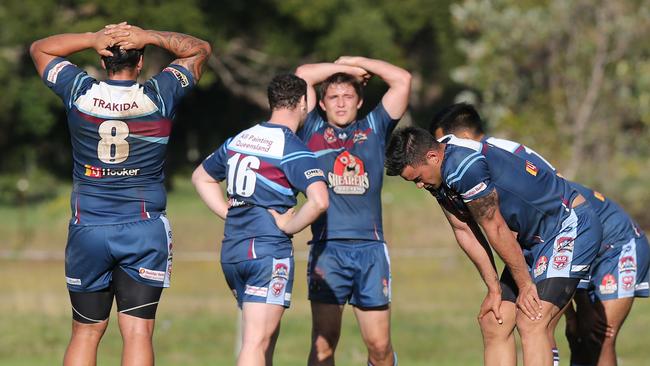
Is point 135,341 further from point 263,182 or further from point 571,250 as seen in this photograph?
point 571,250

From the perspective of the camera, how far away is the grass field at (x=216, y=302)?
47.9 feet

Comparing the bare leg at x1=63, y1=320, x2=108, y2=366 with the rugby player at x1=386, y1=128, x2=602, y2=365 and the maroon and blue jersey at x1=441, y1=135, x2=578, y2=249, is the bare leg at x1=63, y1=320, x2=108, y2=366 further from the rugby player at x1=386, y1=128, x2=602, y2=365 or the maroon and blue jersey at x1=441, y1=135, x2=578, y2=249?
the maroon and blue jersey at x1=441, y1=135, x2=578, y2=249

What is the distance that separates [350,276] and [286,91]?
1.80m

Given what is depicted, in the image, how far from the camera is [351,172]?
9430 mm

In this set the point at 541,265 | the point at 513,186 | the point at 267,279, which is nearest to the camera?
the point at 513,186

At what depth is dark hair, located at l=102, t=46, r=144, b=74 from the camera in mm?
7930

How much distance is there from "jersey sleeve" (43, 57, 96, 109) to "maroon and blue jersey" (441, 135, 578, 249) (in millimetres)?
2532

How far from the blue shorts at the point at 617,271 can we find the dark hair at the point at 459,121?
1.50 meters

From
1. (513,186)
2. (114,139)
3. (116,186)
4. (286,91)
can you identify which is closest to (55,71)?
(114,139)

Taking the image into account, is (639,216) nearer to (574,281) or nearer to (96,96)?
(574,281)

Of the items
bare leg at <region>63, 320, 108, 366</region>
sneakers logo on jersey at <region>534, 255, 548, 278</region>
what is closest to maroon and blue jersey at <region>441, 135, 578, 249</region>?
sneakers logo on jersey at <region>534, 255, 548, 278</region>

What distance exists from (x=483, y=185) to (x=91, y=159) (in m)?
2.67

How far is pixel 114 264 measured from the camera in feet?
26.2

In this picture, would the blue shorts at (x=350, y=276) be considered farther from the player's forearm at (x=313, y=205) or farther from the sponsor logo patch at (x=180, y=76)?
the sponsor logo patch at (x=180, y=76)
